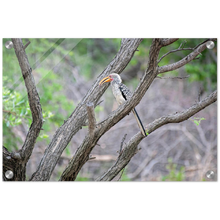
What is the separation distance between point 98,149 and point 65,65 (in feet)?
5.12

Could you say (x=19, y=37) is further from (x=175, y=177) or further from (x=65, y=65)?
(x=175, y=177)

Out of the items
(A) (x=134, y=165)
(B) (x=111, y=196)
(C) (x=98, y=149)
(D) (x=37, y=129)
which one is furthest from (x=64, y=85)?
(B) (x=111, y=196)

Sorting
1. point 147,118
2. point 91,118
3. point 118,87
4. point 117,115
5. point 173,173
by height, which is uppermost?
point 147,118

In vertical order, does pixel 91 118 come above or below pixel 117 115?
below

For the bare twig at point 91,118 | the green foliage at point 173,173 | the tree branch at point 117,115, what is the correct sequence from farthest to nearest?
the green foliage at point 173,173 → the tree branch at point 117,115 → the bare twig at point 91,118

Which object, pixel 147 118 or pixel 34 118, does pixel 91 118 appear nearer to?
pixel 34 118

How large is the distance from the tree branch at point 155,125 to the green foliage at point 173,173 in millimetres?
1972

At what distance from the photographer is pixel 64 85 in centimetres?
484

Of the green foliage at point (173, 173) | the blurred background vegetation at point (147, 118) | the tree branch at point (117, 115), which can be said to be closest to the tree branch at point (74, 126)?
the tree branch at point (117, 115)

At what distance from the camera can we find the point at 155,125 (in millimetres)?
2199

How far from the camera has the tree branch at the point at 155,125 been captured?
2064 millimetres

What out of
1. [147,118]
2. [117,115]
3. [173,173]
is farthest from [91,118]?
[147,118]

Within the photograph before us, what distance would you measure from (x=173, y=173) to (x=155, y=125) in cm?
248

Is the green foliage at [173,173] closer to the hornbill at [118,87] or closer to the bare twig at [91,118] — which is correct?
the hornbill at [118,87]
